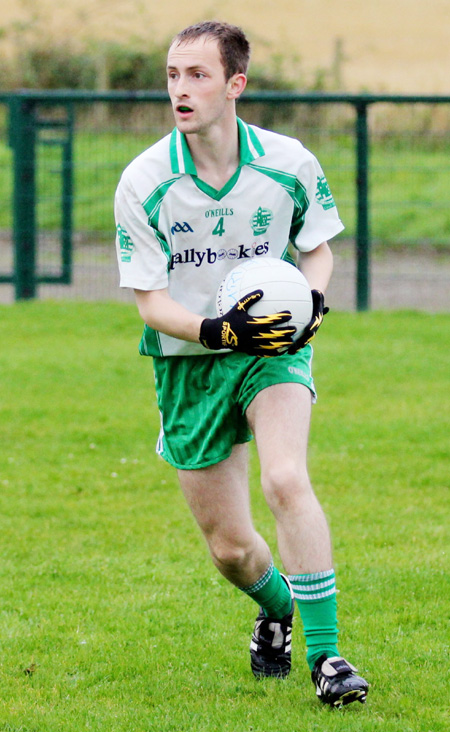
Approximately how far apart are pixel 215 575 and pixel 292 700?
5.19ft

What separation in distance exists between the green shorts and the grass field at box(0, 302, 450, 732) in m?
0.89

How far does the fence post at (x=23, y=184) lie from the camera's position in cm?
1388

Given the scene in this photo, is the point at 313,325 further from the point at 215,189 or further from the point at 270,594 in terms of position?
the point at 270,594

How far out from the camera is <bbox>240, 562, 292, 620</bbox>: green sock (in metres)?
4.36

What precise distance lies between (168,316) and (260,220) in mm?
508

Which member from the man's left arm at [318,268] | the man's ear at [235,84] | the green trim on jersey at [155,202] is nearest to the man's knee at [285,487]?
the man's left arm at [318,268]

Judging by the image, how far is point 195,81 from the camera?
4.00m

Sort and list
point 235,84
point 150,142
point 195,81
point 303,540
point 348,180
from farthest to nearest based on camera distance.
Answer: point 348,180, point 150,142, point 235,84, point 195,81, point 303,540

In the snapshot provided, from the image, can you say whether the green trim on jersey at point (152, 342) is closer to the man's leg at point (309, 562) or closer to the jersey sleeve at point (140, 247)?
the jersey sleeve at point (140, 247)

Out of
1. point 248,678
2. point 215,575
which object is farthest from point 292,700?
point 215,575

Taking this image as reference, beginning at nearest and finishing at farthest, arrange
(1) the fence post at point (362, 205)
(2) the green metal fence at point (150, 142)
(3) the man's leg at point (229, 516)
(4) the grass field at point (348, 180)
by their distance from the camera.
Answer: (3) the man's leg at point (229, 516) < (1) the fence post at point (362, 205) < (2) the green metal fence at point (150, 142) < (4) the grass field at point (348, 180)

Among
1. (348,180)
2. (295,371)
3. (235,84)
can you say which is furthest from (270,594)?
(348,180)

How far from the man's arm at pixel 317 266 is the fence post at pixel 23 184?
9916mm

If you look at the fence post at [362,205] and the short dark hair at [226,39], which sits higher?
the short dark hair at [226,39]
